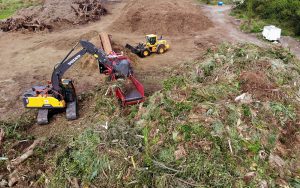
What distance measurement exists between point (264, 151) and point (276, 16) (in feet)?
63.8

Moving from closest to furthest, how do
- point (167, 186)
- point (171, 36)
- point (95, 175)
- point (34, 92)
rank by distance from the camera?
point (167, 186) → point (95, 175) → point (34, 92) → point (171, 36)

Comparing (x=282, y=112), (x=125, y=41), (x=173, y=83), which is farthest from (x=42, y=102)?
(x=125, y=41)

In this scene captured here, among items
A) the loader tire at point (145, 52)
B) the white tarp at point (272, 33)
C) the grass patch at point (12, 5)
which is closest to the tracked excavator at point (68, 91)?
the loader tire at point (145, 52)

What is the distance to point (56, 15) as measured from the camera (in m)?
25.3

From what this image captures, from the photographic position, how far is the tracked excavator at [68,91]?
10.4 m

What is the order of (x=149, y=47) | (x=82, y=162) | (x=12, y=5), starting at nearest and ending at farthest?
1. (x=82, y=162)
2. (x=149, y=47)
3. (x=12, y=5)

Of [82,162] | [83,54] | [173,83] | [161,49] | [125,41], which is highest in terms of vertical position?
[83,54]

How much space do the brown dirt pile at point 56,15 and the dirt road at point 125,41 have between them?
3.10 ft

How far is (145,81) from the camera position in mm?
13891

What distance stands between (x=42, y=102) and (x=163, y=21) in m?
14.5

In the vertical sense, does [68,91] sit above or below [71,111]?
above

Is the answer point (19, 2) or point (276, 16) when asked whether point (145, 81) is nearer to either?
point (276, 16)

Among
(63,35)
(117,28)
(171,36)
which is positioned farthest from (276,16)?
(63,35)

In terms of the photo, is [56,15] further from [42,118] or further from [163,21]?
[42,118]
